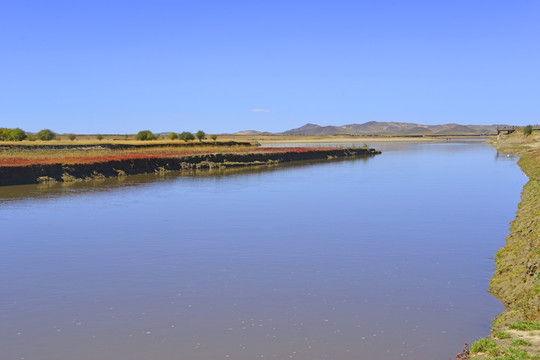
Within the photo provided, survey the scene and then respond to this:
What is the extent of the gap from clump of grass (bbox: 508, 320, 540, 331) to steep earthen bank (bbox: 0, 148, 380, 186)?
37.6m

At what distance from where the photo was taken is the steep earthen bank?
41531 millimetres

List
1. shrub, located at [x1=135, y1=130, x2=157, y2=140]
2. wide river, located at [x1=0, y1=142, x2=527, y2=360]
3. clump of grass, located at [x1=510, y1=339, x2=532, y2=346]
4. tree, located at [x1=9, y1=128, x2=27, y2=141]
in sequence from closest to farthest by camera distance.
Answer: clump of grass, located at [x1=510, y1=339, x2=532, y2=346] → wide river, located at [x1=0, y1=142, x2=527, y2=360] → tree, located at [x1=9, y1=128, x2=27, y2=141] → shrub, located at [x1=135, y1=130, x2=157, y2=140]

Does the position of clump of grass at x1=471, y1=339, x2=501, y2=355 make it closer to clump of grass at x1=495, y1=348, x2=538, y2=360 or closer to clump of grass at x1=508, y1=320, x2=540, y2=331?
clump of grass at x1=495, y1=348, x2=538, y2=360

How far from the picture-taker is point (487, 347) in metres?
8.46

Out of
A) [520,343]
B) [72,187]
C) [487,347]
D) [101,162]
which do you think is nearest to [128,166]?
[101,162]

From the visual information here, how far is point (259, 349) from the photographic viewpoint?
952 cm

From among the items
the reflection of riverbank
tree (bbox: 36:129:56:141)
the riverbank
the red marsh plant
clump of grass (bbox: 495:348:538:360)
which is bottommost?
the reflection of riverbank

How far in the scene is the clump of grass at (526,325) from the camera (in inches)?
362

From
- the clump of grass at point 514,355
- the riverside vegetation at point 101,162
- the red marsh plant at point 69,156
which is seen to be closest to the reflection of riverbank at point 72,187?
the riverside vegetation at point 101,162

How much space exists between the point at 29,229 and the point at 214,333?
14.3 m

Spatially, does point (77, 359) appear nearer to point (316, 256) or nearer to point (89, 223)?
point (316, 256)

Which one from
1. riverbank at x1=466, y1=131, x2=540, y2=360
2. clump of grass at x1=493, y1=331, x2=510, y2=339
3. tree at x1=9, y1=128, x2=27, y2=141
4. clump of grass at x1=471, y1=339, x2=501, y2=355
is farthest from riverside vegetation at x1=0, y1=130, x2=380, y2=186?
clump of grass at x1=471, y1=339, x2=501, y2=355

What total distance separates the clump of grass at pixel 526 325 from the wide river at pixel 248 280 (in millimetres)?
848

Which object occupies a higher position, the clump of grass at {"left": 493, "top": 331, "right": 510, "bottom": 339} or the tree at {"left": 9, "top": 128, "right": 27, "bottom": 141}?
the tree at {"left": 9, "top": 128, "right": 27, "bottom": 141}
